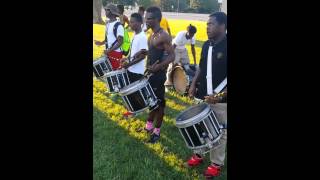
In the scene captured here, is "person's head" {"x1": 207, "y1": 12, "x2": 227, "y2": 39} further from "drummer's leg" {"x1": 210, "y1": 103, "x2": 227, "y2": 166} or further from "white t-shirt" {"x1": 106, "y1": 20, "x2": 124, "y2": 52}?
"white t-shirt" {"x1": 106, "y1": 20, "x2": 124, "y2": 52}

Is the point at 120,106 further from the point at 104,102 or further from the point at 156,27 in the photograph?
the point at 156,27

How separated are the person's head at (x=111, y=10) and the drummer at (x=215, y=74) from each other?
2332mm

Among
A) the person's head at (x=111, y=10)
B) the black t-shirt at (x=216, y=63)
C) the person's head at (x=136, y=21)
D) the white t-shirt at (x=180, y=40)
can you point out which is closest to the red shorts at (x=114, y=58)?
the person's head at (x=111, y=10)

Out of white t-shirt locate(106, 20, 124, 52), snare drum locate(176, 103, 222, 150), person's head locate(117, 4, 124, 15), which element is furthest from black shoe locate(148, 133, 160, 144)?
white t-shirt locate(106, 20, 124, 52)

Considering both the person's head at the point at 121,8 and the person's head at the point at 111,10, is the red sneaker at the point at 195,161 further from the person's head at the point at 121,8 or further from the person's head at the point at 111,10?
the person's head at the point at 111,10

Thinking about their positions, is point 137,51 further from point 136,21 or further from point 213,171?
point 213,171

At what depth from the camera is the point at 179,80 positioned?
22.1ft

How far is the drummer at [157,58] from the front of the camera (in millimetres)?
4742

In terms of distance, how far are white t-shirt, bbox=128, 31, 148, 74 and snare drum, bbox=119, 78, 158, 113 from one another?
0.74 m

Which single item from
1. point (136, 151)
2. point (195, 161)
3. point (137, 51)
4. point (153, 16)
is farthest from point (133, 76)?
point (195, 161)

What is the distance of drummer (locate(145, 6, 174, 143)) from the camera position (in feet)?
15.6

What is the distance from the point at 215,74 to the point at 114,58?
3.11m
